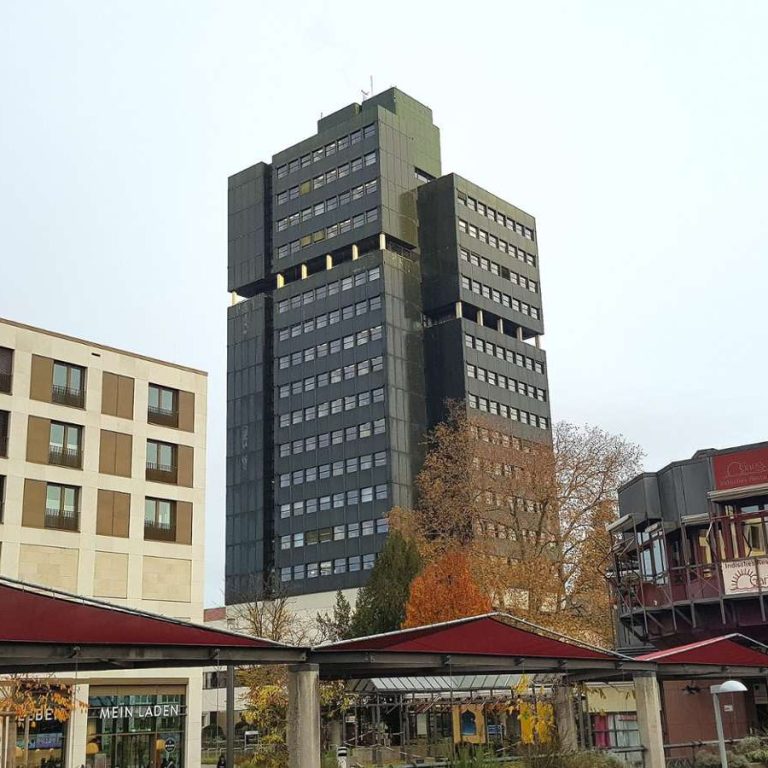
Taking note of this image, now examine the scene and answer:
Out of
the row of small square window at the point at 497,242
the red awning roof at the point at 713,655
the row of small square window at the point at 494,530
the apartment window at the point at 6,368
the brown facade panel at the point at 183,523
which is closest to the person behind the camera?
the red awning roof at the point at 713,655

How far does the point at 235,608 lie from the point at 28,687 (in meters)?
84.4

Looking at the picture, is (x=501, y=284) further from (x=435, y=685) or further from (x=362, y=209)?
(x=435, y=685)

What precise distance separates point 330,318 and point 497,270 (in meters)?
22.2

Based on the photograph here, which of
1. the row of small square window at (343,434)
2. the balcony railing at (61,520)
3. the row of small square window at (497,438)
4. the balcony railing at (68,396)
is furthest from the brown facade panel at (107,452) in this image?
the row of small square window at (343,434)

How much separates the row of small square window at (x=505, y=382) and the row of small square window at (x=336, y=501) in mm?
17322

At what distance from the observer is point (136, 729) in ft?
181

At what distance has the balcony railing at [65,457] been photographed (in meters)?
55.7

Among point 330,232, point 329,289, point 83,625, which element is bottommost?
→ point 83,625

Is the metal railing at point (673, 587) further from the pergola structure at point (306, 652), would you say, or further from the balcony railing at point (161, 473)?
the balcony railing at point (161, 473)

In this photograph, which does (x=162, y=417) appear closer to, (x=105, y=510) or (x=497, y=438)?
(x=105, y=510)

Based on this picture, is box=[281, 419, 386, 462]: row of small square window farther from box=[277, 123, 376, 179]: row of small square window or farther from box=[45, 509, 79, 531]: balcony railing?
box=[45, 509, 79, 531]: balcony railing

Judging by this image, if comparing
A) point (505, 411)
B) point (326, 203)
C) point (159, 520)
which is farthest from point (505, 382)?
point (159, 520)

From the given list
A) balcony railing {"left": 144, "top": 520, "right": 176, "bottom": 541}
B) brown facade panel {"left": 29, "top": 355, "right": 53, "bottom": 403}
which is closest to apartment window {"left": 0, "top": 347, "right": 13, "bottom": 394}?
brown facade panel {"left": 29, "top": 355, "right": 53, "bottom": 403}

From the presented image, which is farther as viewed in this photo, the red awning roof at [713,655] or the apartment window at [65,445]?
the apartment window at [65,445]
